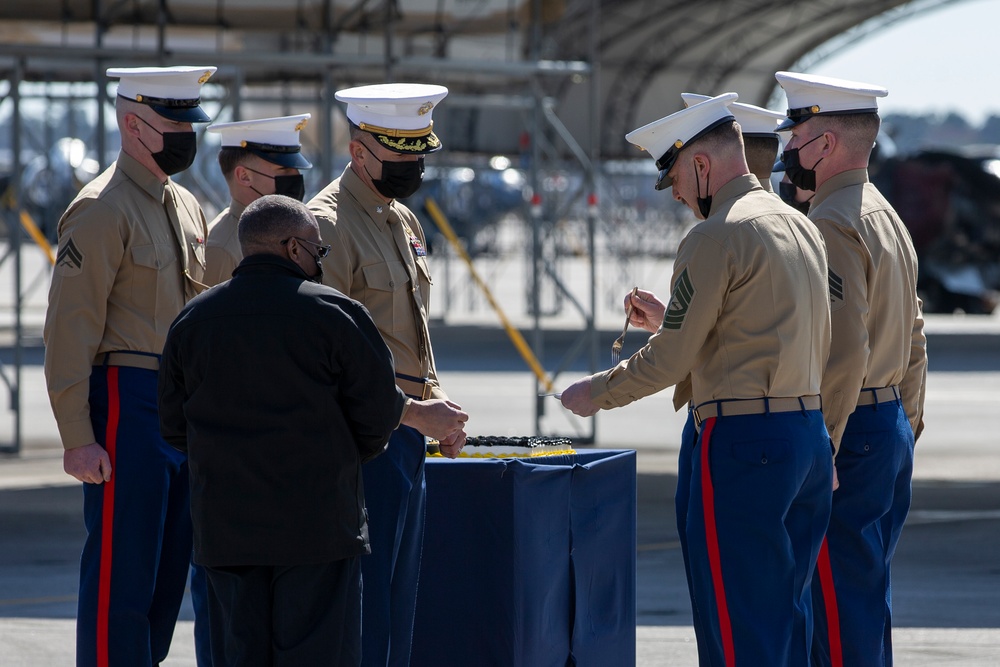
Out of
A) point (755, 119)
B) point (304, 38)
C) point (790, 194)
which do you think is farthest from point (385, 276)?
point (304, 38)

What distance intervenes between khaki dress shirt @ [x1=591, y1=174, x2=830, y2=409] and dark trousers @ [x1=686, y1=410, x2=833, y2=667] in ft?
0.42

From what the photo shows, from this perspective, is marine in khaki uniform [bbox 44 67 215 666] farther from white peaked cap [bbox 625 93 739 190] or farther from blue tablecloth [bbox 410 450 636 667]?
white peaked cap [bbox 625 93 739 190]

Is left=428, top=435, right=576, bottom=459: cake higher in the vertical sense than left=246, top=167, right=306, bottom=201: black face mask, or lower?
lower

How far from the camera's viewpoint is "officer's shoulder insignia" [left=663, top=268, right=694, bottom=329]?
14.1 ft

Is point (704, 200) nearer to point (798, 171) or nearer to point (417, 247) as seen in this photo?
point (798, 171)

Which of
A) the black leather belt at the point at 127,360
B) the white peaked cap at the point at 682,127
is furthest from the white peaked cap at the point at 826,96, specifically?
the black leather belt at the point at 127,360

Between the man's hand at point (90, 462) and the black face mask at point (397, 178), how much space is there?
1.29 m

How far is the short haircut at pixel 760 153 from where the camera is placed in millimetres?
5383

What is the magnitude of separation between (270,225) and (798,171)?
81.1 inches

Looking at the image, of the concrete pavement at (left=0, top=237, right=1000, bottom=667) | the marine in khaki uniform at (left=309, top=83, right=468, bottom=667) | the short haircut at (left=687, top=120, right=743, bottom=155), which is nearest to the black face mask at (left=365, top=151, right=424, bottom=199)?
the marine in khaki uniform at (left=309, top=83, right=468, bottom=667)

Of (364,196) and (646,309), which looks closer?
(364,196)

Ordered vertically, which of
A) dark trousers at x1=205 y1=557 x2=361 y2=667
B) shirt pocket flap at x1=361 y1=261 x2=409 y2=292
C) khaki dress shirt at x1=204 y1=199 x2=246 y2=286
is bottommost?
dark trousers at x1=205 y1=557 x2=361 y2=667

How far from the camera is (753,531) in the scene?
4273mm

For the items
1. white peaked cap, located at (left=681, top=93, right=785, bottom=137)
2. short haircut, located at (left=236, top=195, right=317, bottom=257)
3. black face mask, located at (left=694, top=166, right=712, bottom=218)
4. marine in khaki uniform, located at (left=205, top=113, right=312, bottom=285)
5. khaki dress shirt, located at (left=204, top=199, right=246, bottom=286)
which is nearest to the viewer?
short haircut, located at (left=236, top=195, right=317, bottom=257)
